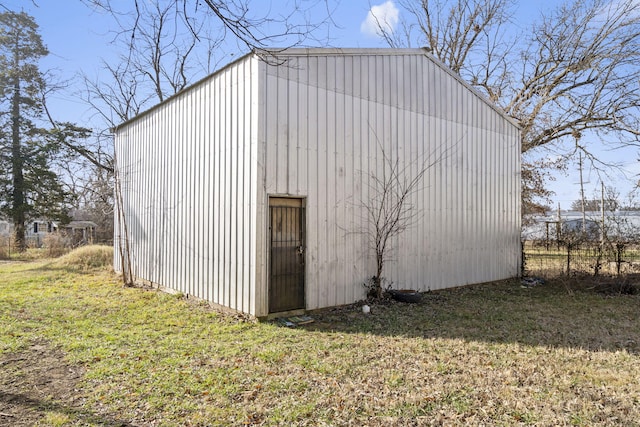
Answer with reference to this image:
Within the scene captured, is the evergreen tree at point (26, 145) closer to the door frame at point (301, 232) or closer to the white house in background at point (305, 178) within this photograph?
the white house in background at point (305, 178)

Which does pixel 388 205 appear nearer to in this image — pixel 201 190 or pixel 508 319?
pixel 508 319

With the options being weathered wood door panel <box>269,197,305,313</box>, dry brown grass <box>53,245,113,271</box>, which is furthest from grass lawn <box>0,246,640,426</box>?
dry brown grass <box>53,245,113,271</box>

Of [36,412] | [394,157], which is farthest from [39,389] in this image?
[394,157]

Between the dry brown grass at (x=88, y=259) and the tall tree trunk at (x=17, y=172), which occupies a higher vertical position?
the tall tree trunk at (x=17, y=172)

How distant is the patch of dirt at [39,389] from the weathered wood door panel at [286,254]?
2.67 m

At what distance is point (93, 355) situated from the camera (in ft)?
13.6

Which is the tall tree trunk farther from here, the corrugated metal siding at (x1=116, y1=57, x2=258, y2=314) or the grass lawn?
the grass lawn

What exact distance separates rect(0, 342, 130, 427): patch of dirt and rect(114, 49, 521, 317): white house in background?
2400 mm

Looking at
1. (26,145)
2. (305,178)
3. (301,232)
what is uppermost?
(26,145)

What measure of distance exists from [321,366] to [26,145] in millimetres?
21180

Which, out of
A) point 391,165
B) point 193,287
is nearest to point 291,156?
point 391,165

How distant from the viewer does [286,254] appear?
589cm

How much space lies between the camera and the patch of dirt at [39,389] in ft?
9.28

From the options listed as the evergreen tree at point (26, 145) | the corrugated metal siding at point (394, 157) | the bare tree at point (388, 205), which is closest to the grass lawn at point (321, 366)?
the bare tree at point (388, 205)
